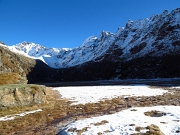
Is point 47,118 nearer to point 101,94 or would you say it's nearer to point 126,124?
point 126,124

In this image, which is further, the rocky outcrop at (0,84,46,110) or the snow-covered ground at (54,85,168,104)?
the snow-covered ground at (54,85,168,104)

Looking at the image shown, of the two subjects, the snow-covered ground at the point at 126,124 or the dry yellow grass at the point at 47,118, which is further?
the dry yellow grass at the point at 47,118

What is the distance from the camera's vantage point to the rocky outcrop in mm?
20730


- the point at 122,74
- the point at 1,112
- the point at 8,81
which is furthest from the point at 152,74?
the point at 1,112

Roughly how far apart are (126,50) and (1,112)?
132 m

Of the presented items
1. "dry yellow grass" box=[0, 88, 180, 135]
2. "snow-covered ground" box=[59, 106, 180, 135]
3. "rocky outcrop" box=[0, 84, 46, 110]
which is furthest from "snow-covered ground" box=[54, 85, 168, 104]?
"snow-covered ground" box=[59, 106, 180, 135]

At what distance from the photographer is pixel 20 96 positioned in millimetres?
22141

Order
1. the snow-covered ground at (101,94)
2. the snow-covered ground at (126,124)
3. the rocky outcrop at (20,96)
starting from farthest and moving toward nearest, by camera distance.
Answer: the snow-covered ground at (101,94)
the rocky outcrop at (20,96)
the snow-covered ground at (126,124)

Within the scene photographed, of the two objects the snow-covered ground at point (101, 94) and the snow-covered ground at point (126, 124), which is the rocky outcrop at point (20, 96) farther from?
the snow-covered ground at point (126, 124)

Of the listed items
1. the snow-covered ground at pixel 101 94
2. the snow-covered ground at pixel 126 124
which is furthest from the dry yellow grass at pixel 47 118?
the snow-covered ground at pixel 101 94

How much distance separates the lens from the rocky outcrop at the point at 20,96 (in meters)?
20.7

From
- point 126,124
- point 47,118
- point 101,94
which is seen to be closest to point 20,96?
point 47,118

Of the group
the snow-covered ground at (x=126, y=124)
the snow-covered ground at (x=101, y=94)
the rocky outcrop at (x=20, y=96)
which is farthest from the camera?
the snow-covered ground at (x=101, y=94)

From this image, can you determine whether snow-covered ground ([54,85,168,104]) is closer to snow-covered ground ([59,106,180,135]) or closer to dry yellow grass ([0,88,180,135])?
dry yellow grass ([0,88,180,135])
